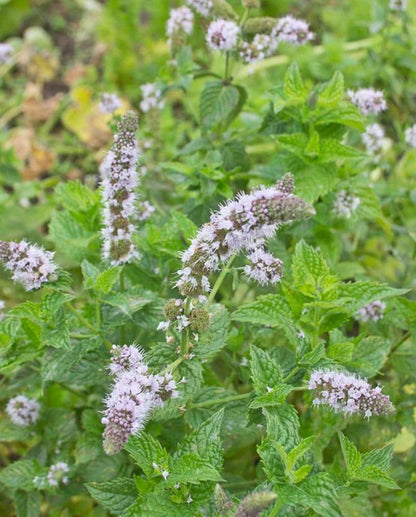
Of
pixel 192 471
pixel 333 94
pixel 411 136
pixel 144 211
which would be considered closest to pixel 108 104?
pixel 144 211

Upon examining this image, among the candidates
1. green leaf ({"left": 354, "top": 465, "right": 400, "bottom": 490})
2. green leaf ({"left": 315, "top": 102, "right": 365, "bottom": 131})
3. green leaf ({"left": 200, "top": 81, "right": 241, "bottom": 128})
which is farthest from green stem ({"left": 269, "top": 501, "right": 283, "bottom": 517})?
green leaf ({"left": 200, "top": 81, "right": 241, "bottom": 128})

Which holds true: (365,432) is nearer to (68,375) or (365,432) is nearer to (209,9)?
(68,375)

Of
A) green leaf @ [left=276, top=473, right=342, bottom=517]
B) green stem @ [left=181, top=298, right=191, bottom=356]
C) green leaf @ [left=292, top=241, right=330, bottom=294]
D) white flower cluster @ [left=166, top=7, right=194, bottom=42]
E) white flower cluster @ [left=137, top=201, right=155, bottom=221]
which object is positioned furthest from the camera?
white flower cluster @ [left=166, top=7, right=194, bottom=42]

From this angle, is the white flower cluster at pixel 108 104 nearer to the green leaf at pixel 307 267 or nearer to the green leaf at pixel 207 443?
the green leaf at pixel 307 267

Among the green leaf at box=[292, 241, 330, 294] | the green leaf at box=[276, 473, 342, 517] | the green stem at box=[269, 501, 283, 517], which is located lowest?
the green stem at box=[269, 501, 283, 517]

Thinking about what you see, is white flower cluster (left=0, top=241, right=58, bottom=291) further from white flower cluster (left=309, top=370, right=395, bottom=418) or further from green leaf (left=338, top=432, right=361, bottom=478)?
green leaf (left=338, top=432, right=361, bottom=478)

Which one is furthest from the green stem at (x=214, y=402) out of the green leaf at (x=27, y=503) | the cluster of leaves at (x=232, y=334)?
the green leaf at (x=27, y=503)
